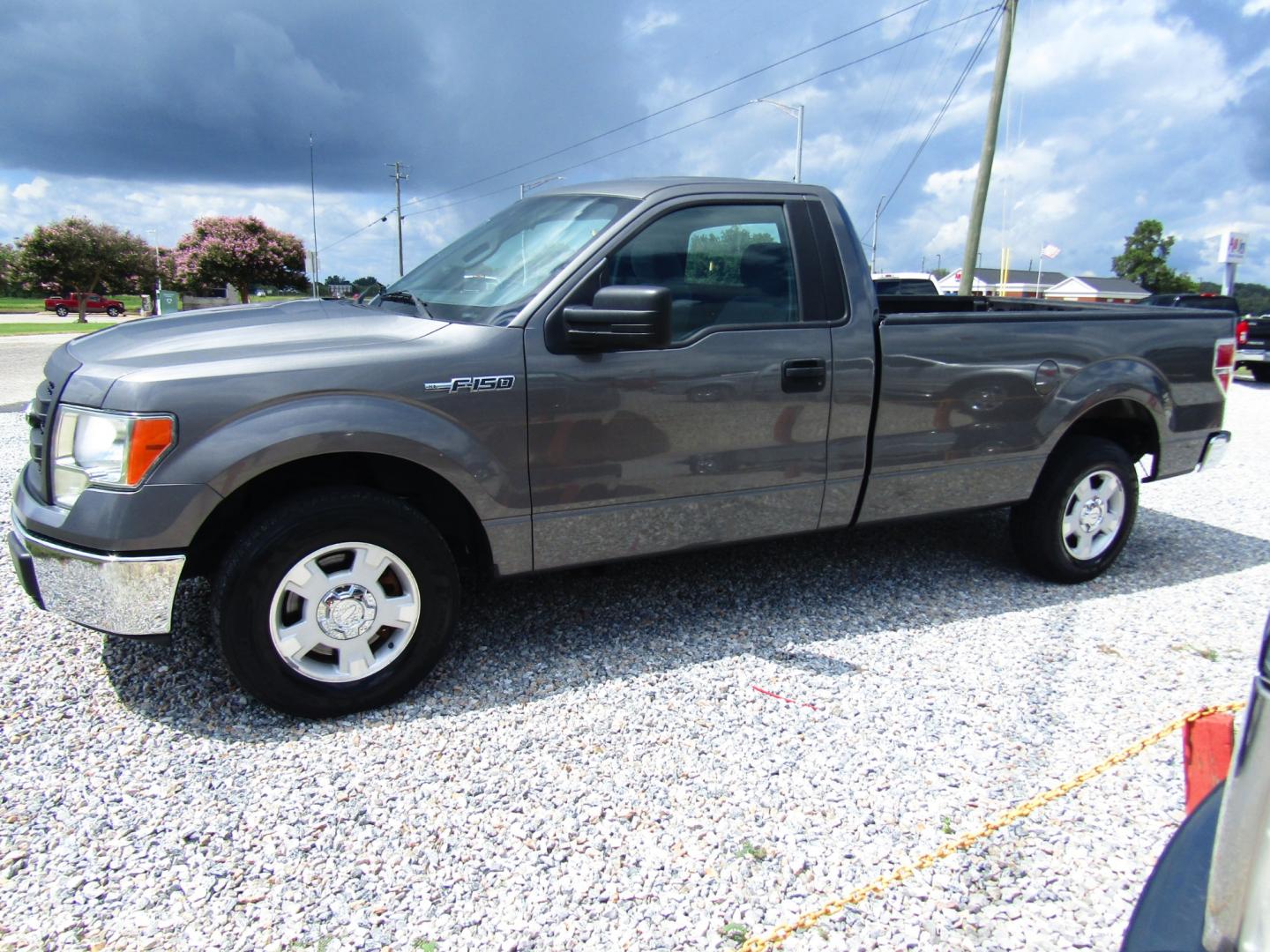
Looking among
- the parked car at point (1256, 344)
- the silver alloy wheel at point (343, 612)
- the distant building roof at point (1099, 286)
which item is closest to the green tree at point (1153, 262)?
the distant building roof at point (1099, 286)

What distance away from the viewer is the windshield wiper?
10.8 ft

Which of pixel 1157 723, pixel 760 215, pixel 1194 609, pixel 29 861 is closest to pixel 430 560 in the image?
pixel 29 861

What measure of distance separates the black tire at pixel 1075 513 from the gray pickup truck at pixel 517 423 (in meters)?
0.04

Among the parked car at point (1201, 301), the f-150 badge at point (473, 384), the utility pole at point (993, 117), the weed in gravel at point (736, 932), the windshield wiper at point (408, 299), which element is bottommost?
the weed in gravel at point (736, 932)

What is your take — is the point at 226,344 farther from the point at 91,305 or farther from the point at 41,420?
the point at 91,305

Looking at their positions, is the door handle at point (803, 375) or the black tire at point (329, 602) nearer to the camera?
the black tire at point (329, 602)

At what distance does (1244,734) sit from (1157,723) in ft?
7.20

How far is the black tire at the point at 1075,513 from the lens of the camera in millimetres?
4301

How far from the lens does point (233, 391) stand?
2717 millimetres

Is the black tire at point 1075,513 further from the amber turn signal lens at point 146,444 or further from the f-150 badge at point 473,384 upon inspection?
the amber turn signal lens at point 146,444

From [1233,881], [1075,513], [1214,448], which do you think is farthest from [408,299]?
[1214,448]

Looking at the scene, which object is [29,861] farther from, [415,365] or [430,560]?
[415,365]

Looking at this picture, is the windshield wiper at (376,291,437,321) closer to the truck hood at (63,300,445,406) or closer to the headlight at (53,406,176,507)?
the truck hood at (63,300,445,406)

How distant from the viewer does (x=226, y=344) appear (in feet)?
9.46
